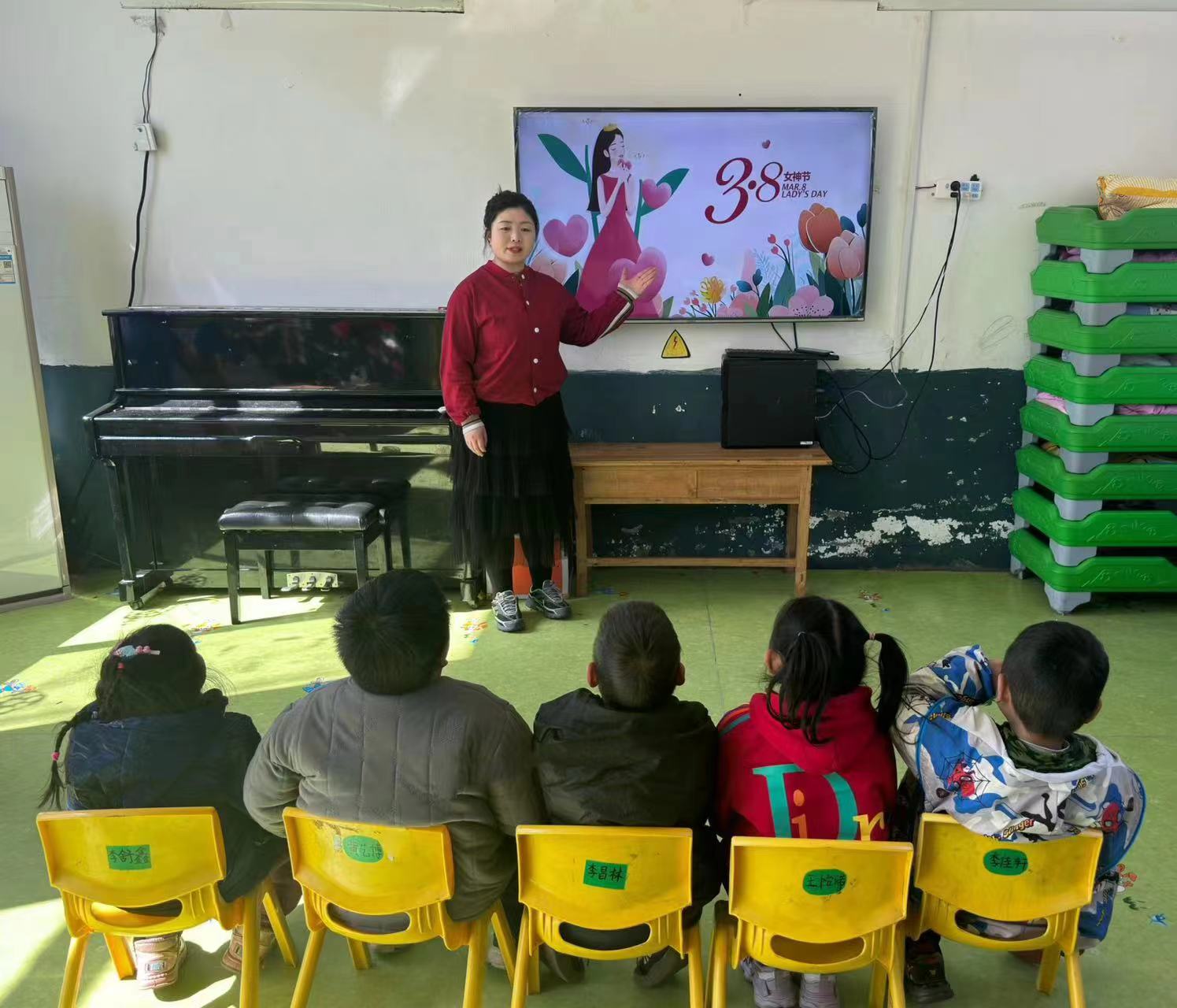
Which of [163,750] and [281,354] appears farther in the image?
[281,354]

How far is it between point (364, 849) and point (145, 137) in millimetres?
3330

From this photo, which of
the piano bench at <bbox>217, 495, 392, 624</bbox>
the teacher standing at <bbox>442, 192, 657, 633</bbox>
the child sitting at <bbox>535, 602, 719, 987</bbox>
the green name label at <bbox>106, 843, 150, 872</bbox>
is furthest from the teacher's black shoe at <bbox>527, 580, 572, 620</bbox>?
the green name label at <bbox>106, 843, 150, 872</bbox>

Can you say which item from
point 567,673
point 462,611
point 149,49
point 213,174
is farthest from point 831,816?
point 149,49

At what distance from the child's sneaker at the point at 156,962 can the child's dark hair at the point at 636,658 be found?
40.2 inches

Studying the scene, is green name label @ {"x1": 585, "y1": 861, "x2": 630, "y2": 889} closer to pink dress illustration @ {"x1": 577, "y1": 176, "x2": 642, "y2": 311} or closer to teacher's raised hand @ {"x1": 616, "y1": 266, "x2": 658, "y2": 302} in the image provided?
teacher's raised hand @ {"x1": 616, "y1": 266, "x2": 658, "y2": 302}

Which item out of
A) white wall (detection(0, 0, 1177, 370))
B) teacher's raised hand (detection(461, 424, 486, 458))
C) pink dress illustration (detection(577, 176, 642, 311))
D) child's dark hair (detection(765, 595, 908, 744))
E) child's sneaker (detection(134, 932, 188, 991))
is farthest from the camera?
pink dress illustration (detection(577, 176, 642, 311))

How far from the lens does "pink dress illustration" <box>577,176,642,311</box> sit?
3.88 metres

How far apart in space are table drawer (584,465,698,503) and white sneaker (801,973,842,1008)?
7.40ft

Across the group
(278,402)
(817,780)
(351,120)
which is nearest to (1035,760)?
(817,780)

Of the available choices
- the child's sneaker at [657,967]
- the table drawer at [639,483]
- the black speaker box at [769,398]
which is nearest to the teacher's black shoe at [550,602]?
the table drawer at [639,483]

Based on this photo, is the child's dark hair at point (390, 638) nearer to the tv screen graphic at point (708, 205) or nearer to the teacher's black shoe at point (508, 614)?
the teacher's black shoe at point (508, 614)

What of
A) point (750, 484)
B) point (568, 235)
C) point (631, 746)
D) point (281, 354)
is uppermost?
point (568, 235)

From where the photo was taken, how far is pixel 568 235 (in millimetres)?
3914

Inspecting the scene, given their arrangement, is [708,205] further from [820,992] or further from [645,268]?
[820,992]
